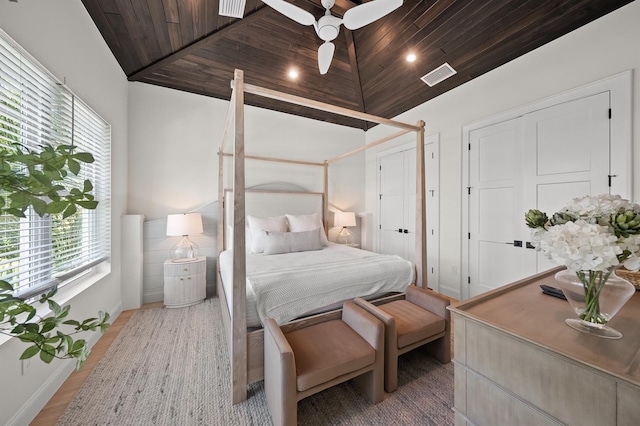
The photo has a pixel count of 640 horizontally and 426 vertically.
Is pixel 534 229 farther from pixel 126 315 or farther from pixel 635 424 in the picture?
pixel 126 315

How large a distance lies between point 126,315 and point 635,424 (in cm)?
374

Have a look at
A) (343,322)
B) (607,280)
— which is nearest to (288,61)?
(343,322)

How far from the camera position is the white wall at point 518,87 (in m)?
1.97

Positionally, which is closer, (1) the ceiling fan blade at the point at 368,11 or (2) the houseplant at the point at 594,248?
(2) the houseplant at the point at 594,248

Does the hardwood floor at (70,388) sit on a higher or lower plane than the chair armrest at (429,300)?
lower

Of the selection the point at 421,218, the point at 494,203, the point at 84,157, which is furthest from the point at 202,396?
the point at 494,203

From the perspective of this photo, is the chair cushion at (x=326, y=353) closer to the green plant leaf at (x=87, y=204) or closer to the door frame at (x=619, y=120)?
the green plant leaf at (x=87, y=204)

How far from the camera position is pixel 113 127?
2656 mm

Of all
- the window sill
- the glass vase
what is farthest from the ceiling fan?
the window sill

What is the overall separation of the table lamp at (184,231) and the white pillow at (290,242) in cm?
92

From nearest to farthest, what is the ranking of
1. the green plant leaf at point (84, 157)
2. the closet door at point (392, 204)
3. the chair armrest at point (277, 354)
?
the green plant leaf at point (84, 157) → the chair armrest at point (277, 354) → the closet door at point (392, 204)

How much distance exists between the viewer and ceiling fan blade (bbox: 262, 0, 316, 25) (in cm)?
176

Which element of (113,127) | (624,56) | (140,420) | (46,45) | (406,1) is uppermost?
(406,1)

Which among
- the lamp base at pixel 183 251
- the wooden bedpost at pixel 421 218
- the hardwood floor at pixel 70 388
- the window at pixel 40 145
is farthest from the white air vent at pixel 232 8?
the hardwood floor at pixel 70 388
